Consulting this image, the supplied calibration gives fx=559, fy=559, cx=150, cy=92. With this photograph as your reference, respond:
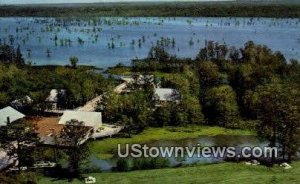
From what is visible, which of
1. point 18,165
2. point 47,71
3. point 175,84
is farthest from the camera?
point 175,84

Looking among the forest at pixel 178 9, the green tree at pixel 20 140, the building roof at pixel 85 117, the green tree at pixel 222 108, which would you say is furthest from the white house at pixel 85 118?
the green tree at pixel 222 108

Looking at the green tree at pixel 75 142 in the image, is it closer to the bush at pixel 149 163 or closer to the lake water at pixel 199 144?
the lake water at pixel 199 144

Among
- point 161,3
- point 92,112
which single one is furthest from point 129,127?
point 161,3

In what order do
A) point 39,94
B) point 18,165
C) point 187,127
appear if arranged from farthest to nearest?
1. point 187,127
2. point 39,94
3. point 18,165

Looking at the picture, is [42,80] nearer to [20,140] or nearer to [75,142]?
[75,142]

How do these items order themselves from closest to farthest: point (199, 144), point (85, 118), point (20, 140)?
point (20, 140) < point (85, 118) < point (199, 144)

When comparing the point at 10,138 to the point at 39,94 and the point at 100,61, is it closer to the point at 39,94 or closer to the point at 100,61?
the point at 39,94

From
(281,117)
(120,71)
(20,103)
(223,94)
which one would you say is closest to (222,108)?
(223,94)
